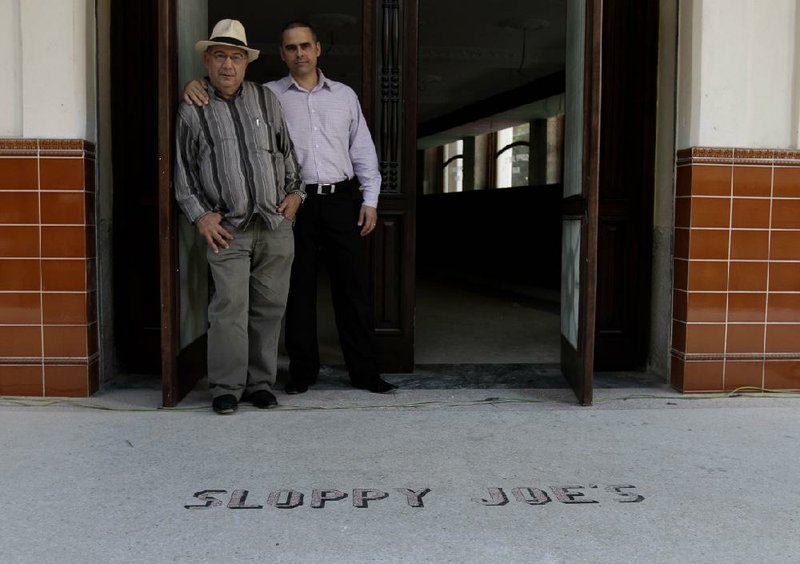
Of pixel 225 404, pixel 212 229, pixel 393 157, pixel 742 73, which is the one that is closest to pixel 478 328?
pixel 393 157

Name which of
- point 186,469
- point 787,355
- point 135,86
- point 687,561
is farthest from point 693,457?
point 135,86

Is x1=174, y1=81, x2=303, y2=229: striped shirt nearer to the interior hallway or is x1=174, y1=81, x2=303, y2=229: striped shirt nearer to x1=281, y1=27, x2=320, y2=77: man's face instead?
x1=281, y1=27, x2=320, y2=77: man's face

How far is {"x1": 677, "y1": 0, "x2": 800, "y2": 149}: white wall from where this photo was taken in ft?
12.8

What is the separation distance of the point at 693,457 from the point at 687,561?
0.94 metres

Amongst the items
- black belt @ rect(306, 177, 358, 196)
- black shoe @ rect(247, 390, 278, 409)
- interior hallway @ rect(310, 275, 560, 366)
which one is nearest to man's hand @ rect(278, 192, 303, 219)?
black belt @ rect(306, 177, 358, 196)

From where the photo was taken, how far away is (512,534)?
7.58ft

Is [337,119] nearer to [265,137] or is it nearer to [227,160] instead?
A: [265,137]

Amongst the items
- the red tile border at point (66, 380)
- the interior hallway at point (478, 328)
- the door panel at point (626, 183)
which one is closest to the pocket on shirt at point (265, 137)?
the red tile border at point (66, 380)

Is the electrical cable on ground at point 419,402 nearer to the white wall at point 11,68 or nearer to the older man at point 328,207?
the older man at point 328,207

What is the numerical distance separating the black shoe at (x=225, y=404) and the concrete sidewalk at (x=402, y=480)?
0.05 m

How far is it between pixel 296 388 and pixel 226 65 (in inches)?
60.3

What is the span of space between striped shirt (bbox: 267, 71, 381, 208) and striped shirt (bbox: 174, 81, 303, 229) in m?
0.24

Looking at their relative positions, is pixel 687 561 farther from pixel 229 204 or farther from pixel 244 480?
pixel 229 204

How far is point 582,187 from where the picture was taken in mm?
3764
